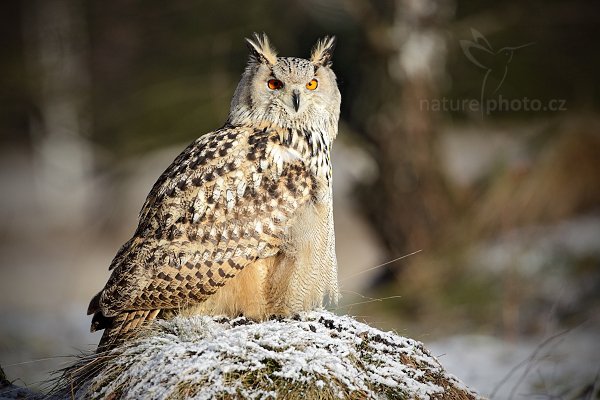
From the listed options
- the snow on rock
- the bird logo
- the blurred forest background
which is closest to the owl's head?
the snow on rock

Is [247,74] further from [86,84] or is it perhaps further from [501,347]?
[86,84]

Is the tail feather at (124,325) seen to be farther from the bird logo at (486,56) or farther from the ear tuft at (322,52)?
the bird logo at (486,56)

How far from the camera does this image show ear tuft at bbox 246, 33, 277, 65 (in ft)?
12.4

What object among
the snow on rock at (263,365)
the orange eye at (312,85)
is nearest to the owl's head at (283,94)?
the orange eye at (312,85)

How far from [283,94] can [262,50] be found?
327mm

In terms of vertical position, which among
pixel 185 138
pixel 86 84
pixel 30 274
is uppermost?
pixel 86 84

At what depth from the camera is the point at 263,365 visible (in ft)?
9.20

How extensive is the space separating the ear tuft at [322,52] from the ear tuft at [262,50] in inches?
9.6

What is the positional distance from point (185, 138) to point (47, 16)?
14.5 feet

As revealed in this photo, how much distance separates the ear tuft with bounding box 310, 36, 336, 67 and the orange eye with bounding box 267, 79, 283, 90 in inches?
11.9

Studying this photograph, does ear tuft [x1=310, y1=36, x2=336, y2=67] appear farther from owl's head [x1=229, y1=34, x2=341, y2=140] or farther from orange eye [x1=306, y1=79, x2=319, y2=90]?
orange eye [x1=306, y1=79, x2=319, y2=90]

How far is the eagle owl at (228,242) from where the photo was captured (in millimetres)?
3250

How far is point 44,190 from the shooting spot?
12828mm

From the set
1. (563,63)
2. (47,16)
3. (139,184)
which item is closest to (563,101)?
(563,63)
